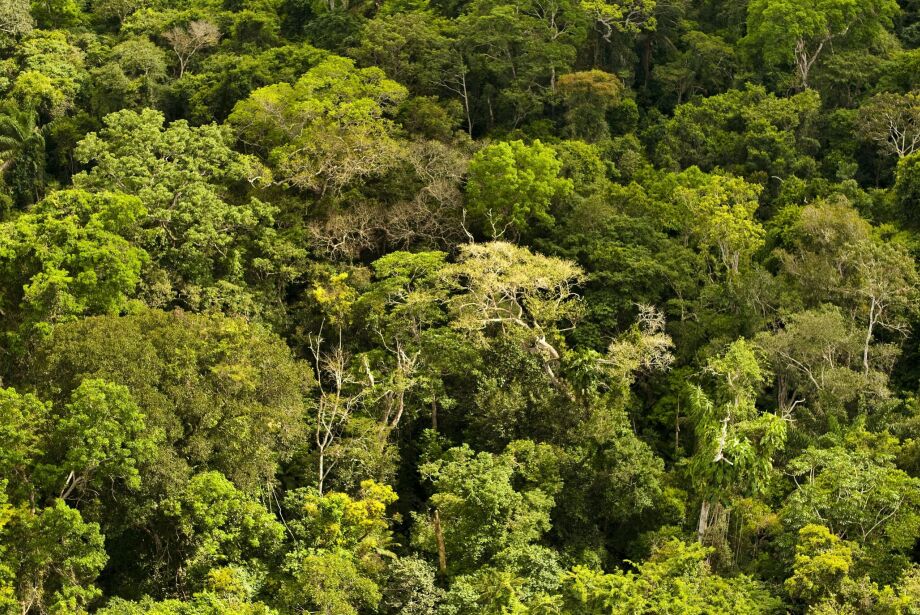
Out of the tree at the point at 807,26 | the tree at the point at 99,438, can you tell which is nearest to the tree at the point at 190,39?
the tree at the point at 807,26

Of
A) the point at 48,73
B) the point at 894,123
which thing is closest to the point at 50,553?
the point at 48,73

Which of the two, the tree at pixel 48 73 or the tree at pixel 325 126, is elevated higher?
the tree at pixel 325 126

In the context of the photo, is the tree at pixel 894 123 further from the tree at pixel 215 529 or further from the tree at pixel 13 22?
the tree at pixel 13 22

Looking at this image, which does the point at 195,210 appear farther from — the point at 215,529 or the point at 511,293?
the point at 215,529

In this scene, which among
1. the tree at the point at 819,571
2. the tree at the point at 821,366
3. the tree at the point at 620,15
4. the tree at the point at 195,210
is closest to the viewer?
the tree at the point at 819,571

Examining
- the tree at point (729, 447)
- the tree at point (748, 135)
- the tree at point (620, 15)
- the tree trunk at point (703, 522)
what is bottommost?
the tree trunk at point (703, 522)

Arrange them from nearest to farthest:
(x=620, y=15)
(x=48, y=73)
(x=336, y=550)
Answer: (x=336, y=550) < (x=48, y=73) < (x=620, y=15)

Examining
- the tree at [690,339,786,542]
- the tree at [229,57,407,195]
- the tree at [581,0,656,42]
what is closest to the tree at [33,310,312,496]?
the tree at [229,57,407,195]
